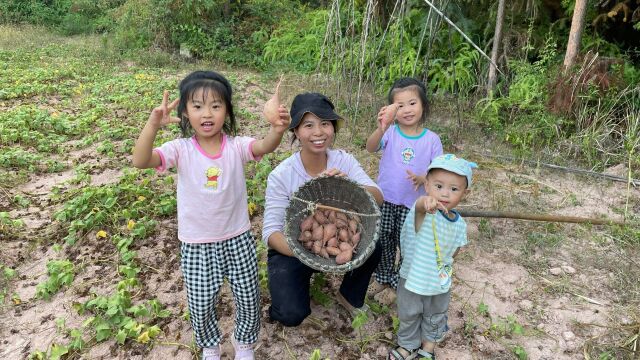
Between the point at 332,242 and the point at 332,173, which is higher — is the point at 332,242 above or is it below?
below

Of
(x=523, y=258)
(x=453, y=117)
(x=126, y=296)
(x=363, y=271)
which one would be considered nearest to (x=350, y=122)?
(x=453, y=117)

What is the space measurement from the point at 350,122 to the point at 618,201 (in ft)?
9.48

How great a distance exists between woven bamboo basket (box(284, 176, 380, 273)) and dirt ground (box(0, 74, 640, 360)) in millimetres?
632

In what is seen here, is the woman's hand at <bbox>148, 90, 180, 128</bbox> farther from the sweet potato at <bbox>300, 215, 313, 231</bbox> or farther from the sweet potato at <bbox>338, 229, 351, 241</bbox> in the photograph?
the sweet potato at <bbox>338, 229, 351, 241</bbox>

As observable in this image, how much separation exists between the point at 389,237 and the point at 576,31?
3857mm

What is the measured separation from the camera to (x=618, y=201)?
409cm

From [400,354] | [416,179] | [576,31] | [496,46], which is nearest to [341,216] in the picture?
[416,179]

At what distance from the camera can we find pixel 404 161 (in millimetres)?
2760

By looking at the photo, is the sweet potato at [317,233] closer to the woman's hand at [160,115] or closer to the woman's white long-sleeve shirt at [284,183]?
the woman's white long-sleeve shirt at [284,183]

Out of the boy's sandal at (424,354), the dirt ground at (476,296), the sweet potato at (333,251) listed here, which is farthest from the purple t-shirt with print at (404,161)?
the boy's sandal at (424,354)

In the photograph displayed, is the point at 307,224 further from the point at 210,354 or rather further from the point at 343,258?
the point at 210,354

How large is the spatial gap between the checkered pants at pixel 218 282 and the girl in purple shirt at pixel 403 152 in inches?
33.4

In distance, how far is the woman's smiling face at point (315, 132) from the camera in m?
2.44

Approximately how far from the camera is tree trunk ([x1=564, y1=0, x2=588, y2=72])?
16.5ft
